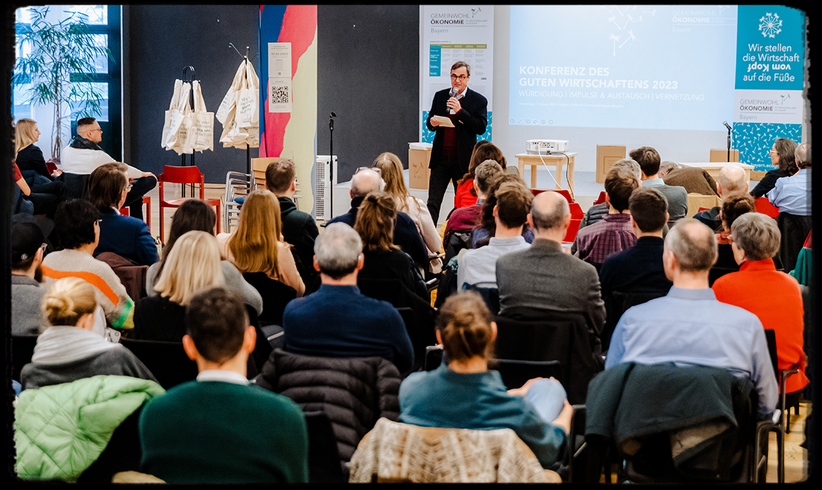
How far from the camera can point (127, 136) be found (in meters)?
12.4

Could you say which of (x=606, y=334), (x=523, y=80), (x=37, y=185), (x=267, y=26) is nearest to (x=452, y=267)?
(x=606, y=334)

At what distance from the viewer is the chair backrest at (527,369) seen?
237cm

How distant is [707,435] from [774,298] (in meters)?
1.00

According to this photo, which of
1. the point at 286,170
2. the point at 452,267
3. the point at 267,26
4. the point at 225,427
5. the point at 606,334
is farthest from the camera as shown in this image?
the point at 267,26

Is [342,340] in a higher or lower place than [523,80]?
lower

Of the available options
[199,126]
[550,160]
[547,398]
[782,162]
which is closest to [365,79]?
[199,126]

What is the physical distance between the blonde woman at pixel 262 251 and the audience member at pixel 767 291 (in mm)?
1916

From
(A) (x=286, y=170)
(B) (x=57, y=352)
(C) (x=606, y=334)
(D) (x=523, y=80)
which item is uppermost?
(D) (x=523, y=80)

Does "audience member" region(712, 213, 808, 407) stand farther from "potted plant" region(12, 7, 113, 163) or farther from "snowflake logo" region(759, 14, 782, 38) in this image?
"potted plant" region(12, 7, 113, 163)

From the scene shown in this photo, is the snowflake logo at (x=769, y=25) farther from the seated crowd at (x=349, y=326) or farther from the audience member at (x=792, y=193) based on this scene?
the seated crowd at (x=349, y=326)

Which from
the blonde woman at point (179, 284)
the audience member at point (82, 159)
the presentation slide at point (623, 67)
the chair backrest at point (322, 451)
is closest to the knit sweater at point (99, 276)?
the blonde woman at point (179, 284)

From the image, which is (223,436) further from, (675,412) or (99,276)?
(99,276)

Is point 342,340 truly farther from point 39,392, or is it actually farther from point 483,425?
point 39,392

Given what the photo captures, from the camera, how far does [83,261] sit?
327cm
